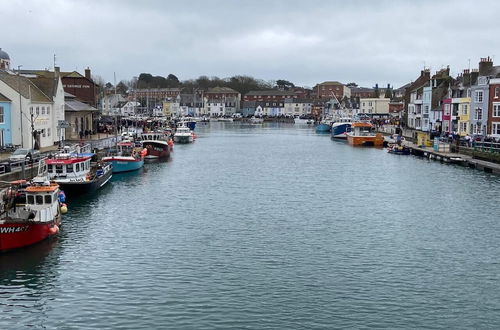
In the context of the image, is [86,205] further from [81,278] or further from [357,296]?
[357,296]

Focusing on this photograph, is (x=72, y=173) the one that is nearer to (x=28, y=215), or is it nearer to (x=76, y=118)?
(x=28, y=215)

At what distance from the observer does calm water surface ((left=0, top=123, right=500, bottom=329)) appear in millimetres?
20078

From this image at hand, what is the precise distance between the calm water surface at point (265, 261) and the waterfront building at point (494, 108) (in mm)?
26532

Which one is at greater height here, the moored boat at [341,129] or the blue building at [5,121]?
the blue building at [5,121]

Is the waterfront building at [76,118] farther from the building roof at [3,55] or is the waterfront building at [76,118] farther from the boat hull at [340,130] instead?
the boat hull at [340,130]

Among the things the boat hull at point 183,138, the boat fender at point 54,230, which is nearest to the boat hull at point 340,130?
the boat hull at point 183,138

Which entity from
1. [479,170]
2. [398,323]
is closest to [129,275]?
[398,323]

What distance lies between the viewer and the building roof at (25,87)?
54.5m

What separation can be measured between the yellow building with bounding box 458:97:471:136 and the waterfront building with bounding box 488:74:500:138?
6291 mm

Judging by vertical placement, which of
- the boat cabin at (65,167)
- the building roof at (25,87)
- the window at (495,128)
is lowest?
Answer: the boat cabin at (65,167)

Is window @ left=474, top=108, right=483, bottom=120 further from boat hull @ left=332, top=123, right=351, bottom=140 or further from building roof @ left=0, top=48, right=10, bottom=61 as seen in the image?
building roof @ left=0, top=48, right=10, bottom=61

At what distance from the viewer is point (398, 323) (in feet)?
63.7

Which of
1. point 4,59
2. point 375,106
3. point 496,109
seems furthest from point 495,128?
point 375,106

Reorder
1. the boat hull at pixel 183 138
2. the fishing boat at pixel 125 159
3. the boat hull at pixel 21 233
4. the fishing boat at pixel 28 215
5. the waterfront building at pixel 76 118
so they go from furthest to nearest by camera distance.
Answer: the boat hull at pixel 183 138
the waterfront building at pixel 76 118
the fishing boat at pixel 125 159
the fishing boat at pixel 28 215
the boat hull at pixel 21 233
